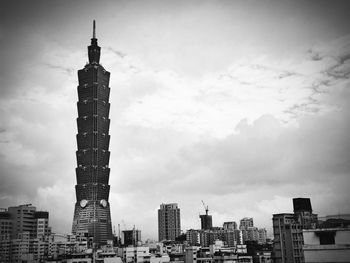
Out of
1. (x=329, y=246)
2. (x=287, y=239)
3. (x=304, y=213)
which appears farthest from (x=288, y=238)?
(x=329, y=246)

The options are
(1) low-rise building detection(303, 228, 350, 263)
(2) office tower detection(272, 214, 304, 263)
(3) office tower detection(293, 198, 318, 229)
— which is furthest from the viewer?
(3) office tower detection(293, 198, 318, 229)

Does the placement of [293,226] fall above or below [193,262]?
above

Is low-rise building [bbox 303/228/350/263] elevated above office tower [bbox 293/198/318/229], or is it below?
below

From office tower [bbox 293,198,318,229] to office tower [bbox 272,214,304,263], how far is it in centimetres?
253

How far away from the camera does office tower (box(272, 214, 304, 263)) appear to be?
74.6 meters

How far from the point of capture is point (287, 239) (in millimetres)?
76125

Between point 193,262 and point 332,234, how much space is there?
7036 cm

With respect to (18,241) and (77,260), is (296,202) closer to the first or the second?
(77,260)

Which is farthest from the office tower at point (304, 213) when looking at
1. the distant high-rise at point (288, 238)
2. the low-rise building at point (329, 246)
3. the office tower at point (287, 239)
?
the low-rise building at point (329, 246)

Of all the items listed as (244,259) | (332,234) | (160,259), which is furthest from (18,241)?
(332,234)

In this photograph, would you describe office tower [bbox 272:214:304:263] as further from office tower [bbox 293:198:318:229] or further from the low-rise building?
the low-rise building

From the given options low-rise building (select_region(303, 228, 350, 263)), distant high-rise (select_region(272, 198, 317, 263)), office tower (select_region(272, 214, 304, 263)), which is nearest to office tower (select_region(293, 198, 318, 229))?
distant high-rise (select_region(272, 198, 317, 263))

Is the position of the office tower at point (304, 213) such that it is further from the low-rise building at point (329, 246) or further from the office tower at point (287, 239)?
the low-rise building at point (329, 246)

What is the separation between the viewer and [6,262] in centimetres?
15438
